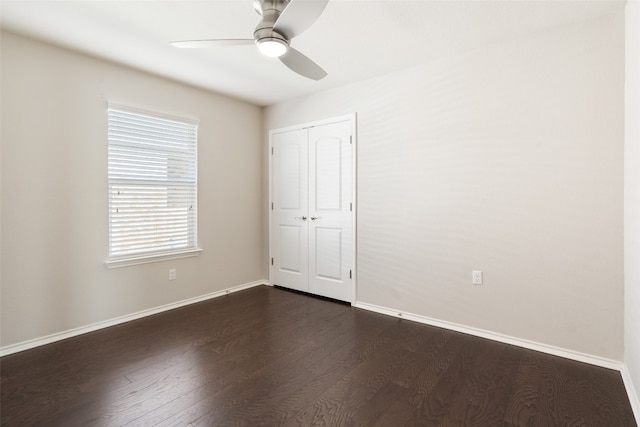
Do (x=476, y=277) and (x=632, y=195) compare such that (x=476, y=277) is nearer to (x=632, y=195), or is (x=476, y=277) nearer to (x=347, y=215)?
(x=632, y=195)

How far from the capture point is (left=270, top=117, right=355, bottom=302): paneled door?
139 inches

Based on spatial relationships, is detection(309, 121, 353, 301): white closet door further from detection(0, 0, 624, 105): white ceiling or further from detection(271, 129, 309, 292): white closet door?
Result: detection(0, 0, 624, 105): white ceiling

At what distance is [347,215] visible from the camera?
3.52m

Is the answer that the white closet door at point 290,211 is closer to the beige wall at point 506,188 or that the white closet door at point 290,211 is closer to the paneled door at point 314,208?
the paneled door at point 314,208

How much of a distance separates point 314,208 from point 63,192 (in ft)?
7.78

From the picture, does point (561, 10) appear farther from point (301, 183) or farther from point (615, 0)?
point (301, 183)

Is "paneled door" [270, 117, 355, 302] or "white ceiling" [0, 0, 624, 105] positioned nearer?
"white ceiling" [0, 0, 624, 105]

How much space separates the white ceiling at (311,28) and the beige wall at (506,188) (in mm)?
252

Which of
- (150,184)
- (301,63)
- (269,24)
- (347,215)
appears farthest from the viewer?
(347,215)

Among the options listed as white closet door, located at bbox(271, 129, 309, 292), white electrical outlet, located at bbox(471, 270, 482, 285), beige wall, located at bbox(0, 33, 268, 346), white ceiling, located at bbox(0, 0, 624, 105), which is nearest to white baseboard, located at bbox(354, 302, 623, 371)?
white electrical outlet, located at bbox(471, 270, 482, 285)

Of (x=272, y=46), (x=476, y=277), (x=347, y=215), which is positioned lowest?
(x=476, y=277)

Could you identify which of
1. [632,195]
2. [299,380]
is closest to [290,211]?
[299,380]

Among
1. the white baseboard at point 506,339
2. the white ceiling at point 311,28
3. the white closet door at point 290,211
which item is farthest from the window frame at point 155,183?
the white baseboard at point 506,339

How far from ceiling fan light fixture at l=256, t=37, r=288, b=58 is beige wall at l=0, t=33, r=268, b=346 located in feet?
6.49
